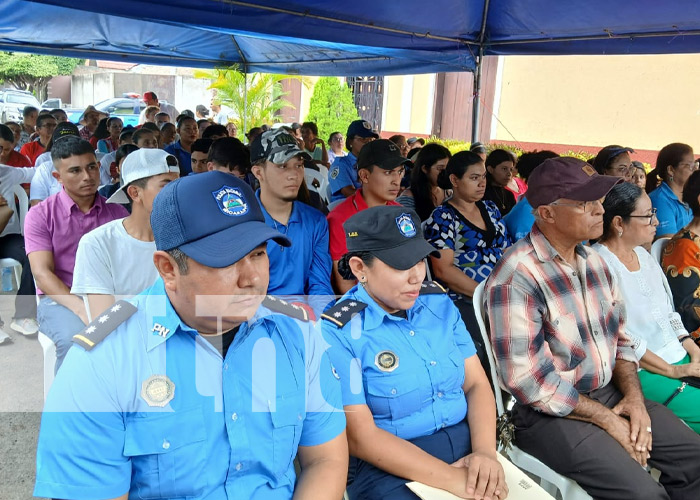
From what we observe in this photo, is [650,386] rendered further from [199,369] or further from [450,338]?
[199,369]

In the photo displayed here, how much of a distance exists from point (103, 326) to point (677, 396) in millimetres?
2370

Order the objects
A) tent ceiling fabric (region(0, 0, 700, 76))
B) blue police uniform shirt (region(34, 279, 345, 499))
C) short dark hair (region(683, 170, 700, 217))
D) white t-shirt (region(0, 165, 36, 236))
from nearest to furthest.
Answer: blue police uniform shirt (region(34, 279, 345, 499)) < short dark hair (region(683, 170, 700, 217)) < white t-shirt (region(0, 165, 36, 236)) < tent ceiling fabric (region(0, 0, 700, 76))

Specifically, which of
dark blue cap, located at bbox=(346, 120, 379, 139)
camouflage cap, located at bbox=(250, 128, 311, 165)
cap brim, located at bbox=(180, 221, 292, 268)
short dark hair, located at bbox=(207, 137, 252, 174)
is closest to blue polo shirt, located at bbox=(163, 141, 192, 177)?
dark blue cap, located at bbox=(346, 120, 379, 139)

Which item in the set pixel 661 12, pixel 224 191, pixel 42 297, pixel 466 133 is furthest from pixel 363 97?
pixel 224 191

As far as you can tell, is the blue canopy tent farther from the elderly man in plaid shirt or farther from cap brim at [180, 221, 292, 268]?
cap brim at [180, 221, 292, 268]

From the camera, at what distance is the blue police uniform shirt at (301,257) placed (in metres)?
Answer: 2.91

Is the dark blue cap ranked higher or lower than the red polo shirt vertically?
higher

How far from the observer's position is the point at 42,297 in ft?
10.2

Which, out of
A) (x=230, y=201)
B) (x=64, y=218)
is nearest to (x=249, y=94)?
(x=64, y=218)

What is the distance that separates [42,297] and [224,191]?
2.26 m

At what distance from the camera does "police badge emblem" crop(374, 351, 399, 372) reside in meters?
1.86

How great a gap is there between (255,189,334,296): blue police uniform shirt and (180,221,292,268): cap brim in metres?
1.57

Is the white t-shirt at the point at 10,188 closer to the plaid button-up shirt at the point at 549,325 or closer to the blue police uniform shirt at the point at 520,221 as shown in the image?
the blue police uniform shirt at the point at 520,221

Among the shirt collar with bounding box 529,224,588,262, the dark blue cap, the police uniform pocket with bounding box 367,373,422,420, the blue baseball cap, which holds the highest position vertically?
the dark blue cap
